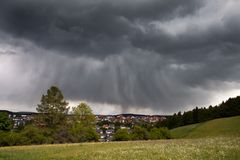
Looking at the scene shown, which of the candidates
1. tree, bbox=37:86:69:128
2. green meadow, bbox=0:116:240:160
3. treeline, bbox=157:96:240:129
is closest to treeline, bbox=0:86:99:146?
tree, bbox=37:86:69:128

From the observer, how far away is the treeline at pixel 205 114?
160125 millimetres

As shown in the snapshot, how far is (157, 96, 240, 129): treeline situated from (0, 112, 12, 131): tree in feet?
318

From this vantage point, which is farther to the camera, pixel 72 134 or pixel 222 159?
pixel 72 134

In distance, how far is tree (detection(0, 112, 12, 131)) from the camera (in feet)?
340

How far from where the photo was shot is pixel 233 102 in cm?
16125

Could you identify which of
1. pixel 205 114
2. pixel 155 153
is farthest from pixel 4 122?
pixel 205 114

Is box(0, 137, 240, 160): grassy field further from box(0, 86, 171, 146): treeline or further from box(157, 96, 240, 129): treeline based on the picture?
box(157, 96, 240, 129): treeline

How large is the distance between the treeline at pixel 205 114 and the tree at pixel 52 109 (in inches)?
3401

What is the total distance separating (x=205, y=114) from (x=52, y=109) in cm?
9650

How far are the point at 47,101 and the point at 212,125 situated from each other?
5478 cm

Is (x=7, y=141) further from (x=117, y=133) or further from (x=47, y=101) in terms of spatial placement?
(x=117, y=133)

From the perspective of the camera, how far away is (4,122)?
104 meters

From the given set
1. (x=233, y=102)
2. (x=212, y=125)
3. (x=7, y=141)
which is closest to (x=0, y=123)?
(x=7, y=141)

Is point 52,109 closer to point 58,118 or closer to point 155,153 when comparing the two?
point 58,118
